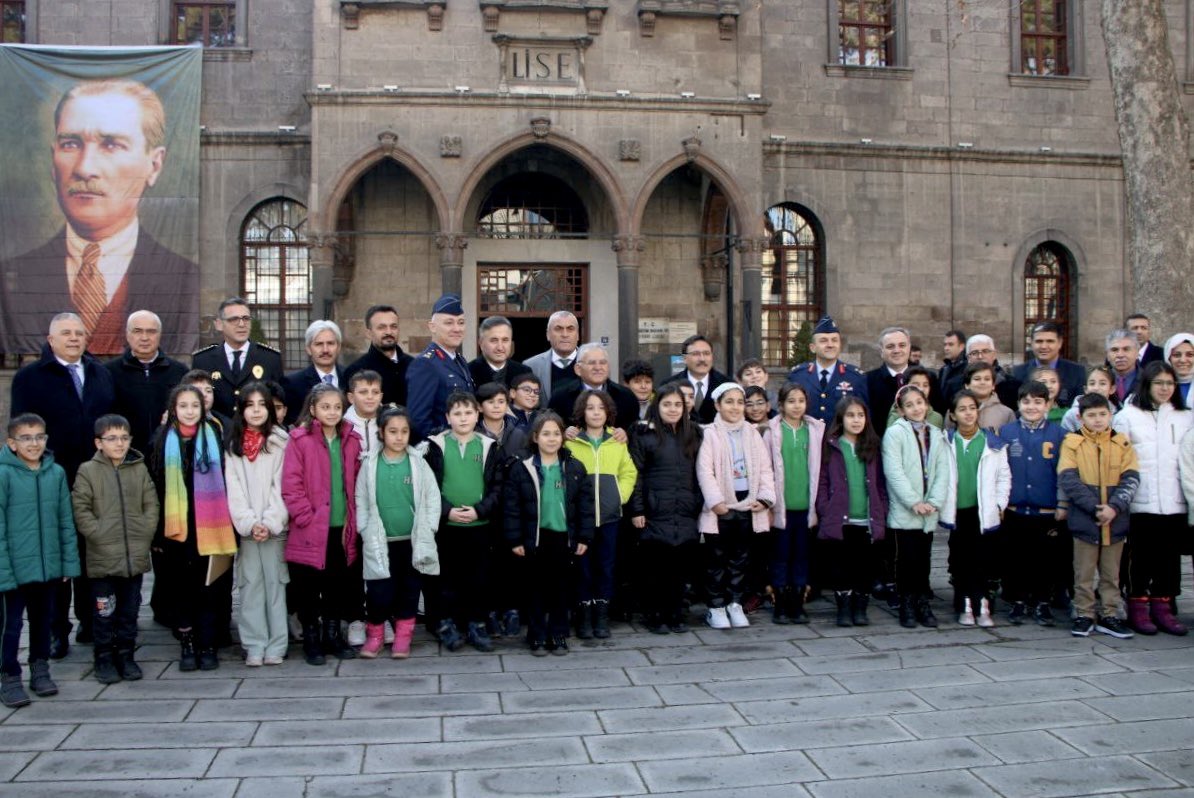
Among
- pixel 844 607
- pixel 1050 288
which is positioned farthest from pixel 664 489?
pixel 1050 288

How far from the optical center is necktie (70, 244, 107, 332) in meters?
17.0

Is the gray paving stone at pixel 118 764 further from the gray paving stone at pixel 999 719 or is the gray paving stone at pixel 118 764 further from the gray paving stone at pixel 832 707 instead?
the gray paving stone at pixel 999 719

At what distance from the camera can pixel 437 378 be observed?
7793 mm

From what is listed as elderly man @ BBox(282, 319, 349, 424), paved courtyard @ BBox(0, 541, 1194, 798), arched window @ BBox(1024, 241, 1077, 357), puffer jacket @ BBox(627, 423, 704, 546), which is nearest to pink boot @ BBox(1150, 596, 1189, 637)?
paved courtyard @ BBox(0, 541, 1194, 798)

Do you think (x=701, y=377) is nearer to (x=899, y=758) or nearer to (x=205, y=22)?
(x=899, y=758)

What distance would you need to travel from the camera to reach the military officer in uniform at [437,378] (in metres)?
7.75

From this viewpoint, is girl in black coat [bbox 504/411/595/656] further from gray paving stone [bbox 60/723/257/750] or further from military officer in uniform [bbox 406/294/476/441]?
gray paving stone [bbox 60/723/257/750]

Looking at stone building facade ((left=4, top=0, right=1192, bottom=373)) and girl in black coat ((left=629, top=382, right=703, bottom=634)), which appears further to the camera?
stone building facade ((left=4, top=0, right=1192, bottom=373))

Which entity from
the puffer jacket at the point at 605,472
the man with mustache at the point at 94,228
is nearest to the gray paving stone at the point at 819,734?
the puffer jacket at the point at 605,472

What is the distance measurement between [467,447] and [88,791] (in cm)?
327

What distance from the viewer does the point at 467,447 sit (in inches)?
289

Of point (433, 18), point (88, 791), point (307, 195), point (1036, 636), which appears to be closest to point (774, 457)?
point (1036, 636)

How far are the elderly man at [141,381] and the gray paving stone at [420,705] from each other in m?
2.86

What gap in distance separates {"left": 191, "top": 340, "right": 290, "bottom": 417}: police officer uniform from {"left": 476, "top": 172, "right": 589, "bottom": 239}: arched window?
10.9 meters
